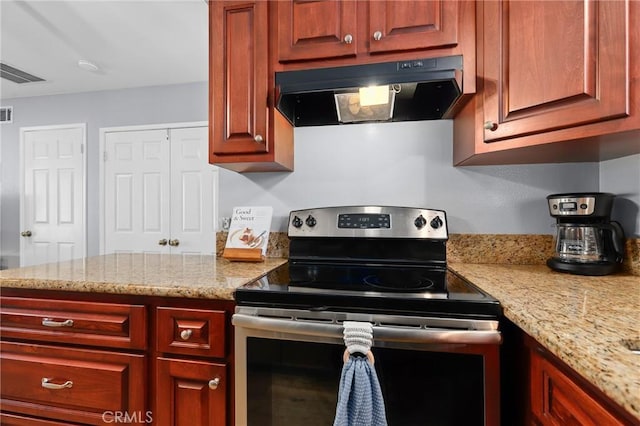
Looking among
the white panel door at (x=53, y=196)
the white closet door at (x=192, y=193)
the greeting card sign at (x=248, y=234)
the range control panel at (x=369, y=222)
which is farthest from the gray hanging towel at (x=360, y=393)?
the white panel door at (x=53, y=196)

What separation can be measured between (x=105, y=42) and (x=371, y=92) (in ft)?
7.36

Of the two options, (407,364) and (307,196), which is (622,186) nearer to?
(407,364)

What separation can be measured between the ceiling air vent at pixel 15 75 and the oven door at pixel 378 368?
3.46m

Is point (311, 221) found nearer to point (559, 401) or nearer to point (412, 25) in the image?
point (412, 25)

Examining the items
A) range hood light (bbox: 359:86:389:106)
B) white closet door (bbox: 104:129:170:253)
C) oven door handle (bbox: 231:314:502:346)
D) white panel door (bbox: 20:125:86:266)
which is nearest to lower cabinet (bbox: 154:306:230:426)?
oven door handle (bbox: 231:314:502:346)

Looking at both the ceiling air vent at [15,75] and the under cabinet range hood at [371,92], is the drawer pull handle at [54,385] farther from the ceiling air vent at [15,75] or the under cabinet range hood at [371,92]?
the ceiling air vent at [15,75]

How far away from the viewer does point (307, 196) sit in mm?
1618

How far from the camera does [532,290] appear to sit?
0.93m

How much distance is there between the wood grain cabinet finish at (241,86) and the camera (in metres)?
1.31

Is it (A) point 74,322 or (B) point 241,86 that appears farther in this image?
(B) point 241,86

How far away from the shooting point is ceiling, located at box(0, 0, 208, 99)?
6.43 ft

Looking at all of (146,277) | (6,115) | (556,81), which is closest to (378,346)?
(146,277)

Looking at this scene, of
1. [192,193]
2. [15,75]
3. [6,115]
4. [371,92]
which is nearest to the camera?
[371,92]

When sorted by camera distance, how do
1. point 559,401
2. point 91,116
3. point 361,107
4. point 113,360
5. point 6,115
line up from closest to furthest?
point 559,401 < point 113,360 < point 361,107 < point 91,116 < point 6,115
